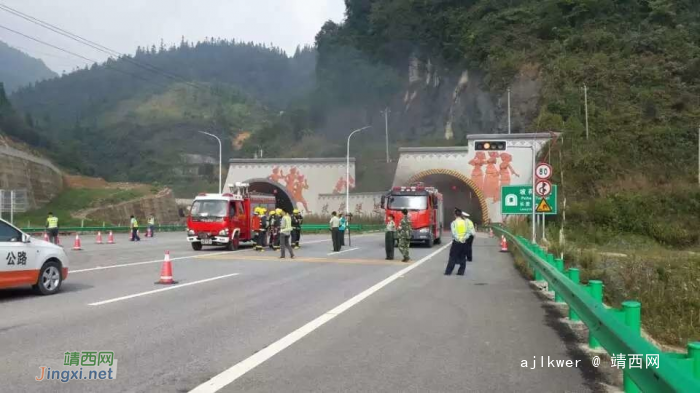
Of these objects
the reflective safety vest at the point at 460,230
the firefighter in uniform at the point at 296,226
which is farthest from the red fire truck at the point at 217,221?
the reflective safety vest at the point at 460,230

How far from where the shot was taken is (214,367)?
6434mm

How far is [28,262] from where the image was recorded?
11102mm

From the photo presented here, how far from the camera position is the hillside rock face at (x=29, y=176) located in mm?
50191

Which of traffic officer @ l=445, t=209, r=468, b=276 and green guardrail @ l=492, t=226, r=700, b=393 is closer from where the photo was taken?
green guardrail @ l=492, t=226, r=700, b=393

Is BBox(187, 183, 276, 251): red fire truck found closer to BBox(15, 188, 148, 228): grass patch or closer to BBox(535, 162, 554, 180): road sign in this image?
BBox(535, 162, 554, 180): road sign

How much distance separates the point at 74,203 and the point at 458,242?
5029 centimetres

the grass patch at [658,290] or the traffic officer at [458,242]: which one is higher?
the traffic officer at [458,242]

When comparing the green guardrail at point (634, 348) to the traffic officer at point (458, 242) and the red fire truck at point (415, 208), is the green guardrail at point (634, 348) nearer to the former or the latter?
the traffic officer at point (458, 242)

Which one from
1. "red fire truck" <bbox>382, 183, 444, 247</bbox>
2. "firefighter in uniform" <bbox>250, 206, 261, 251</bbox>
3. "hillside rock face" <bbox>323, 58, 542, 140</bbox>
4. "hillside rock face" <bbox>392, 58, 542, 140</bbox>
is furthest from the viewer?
"hillside rock face" <bbox>323, 58, 542, 140</bbox>

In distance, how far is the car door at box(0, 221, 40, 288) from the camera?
34.8 ft

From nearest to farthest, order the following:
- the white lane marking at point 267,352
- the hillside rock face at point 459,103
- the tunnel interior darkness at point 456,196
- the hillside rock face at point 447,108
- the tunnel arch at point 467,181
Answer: the white lane marking at point 267,352 → the tunnel arch at point 467,181 → the hillside rock face at point 459,103 → the hillside rock face at point 447,108 → the tunnel interior darkness at point 456,196

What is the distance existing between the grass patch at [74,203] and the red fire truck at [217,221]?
26.5m

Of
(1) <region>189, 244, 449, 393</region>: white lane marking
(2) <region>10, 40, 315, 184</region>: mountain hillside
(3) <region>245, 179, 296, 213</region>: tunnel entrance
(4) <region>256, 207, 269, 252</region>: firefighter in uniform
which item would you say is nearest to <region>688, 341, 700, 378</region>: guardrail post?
(1) <region>189, 244, 449, 393</region>: white lane marking

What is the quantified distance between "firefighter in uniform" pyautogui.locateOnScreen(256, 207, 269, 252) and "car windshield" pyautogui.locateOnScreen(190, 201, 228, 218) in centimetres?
167
